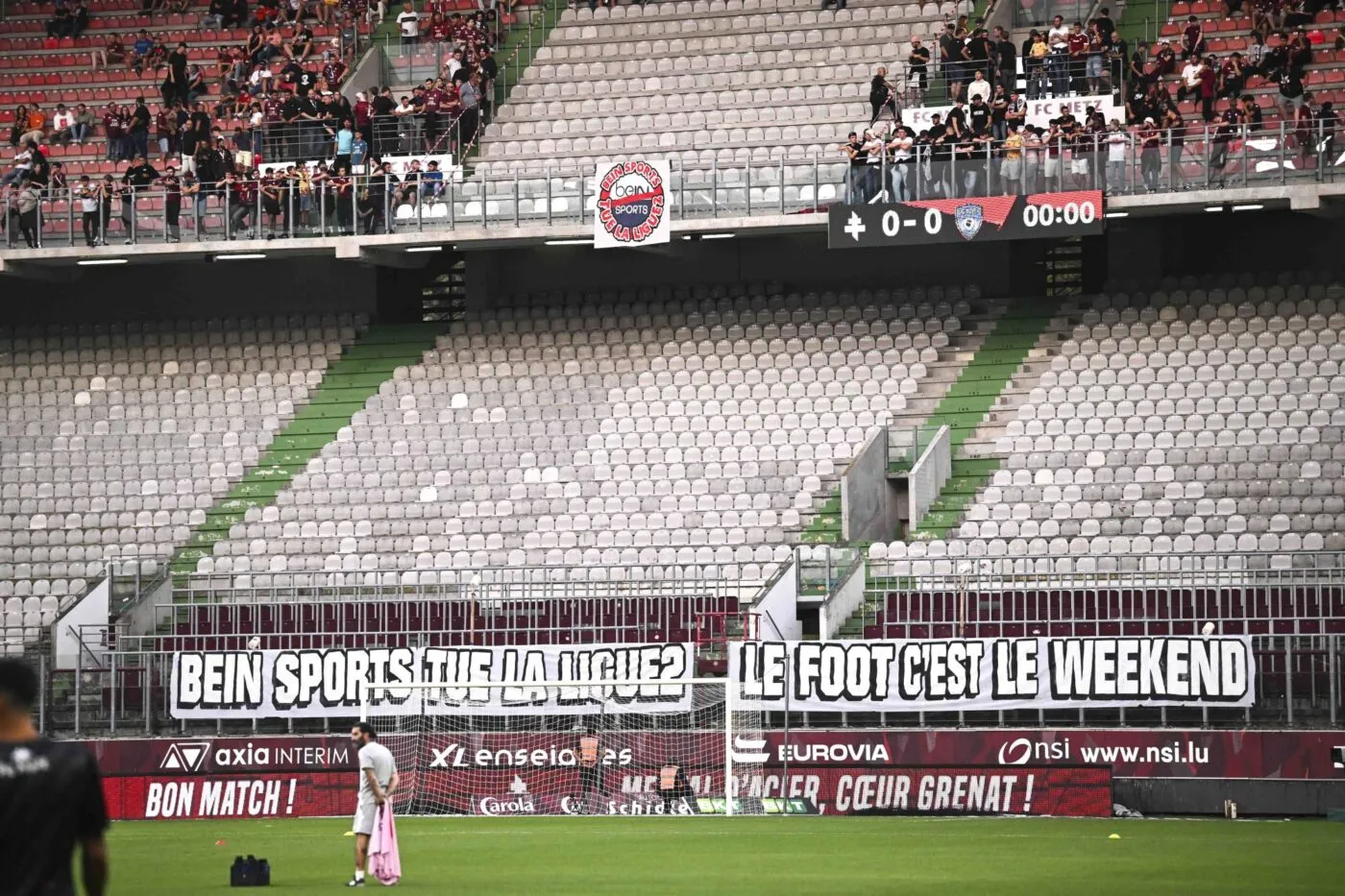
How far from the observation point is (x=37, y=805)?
335 inches

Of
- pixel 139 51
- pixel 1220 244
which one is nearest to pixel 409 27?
pixel 139 51

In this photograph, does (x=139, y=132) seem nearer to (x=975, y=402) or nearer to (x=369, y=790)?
(x=975, y=402)

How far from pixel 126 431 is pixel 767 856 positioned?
21181 mm

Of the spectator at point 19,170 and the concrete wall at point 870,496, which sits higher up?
the spectator at point 19,170

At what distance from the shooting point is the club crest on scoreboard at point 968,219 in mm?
33500

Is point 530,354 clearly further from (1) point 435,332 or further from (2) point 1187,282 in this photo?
(2) point 1187,282

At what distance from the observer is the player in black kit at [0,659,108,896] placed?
8438mm

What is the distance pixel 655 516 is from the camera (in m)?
32.9

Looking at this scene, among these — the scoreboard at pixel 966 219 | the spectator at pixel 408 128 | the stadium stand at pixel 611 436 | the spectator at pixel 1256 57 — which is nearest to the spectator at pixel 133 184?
the spectator at pixel 408 128

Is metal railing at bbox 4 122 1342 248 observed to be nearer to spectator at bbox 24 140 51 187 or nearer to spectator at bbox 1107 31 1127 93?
spectator at bbox 24 140 51 187

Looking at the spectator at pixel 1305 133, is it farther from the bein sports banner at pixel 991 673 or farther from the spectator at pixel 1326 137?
the bein sports banner at pixel 991 673

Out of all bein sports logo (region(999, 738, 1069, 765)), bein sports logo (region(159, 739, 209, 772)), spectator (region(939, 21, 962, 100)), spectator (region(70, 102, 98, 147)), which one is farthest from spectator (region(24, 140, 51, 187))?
bein sports logo (region(999, 738, 1069, 765))

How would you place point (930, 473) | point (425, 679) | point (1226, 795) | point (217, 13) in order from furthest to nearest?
point (217, 13)
point (930, 473)
point (425, 679)
point (1226, 795)

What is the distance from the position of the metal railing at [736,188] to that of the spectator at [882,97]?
1541 mm
